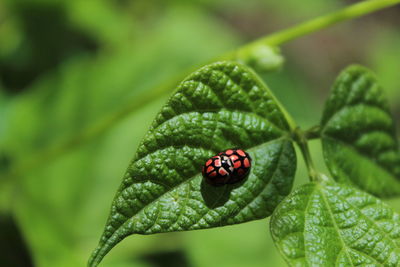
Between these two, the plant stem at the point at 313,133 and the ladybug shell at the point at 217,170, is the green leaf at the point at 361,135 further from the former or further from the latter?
the ladybug shell at the point at 217,170

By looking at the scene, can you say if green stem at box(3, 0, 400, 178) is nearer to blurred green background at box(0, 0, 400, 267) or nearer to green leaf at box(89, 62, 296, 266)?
blurred green background at box(0, 0, 400, 267)

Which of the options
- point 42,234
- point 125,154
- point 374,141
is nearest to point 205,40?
point 125,154

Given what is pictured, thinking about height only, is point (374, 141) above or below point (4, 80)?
above

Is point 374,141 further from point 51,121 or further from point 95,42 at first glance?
point 95,42

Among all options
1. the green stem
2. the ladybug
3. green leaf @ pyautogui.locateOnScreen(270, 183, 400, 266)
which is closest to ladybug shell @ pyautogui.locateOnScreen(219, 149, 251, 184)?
the ladybug

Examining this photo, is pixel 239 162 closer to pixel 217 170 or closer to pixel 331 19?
pixel 217 170

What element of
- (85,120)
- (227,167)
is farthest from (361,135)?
(85,120)
